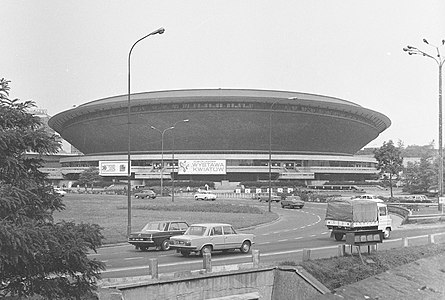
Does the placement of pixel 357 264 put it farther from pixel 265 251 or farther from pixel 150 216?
pixel 150 216

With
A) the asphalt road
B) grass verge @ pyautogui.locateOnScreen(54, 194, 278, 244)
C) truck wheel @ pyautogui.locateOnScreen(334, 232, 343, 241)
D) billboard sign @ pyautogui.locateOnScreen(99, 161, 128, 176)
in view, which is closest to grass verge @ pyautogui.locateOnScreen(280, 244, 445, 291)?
the asphalt road

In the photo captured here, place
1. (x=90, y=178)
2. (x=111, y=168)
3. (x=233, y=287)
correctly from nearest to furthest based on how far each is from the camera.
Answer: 1. (x=233, y=287)
2. (x=111, y=168)
3. (x=90, y=178)

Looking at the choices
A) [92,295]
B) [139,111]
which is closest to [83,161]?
[139,111]

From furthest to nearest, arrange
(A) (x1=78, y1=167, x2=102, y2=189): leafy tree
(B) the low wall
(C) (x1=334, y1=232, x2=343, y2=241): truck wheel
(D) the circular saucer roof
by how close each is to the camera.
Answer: (D) the circular saucer roof → (A) (x1=78, y1=167, x2=102, y2=189): leafy tree → (C) (x1=334, y1=232, x2=343, y2=241): truck wheel → (B) the low wall

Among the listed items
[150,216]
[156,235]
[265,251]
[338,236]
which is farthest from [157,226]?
[150,216]

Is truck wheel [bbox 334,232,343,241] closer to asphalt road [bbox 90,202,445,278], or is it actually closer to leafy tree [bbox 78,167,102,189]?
asphalt road [bbox 90,202,445,278]

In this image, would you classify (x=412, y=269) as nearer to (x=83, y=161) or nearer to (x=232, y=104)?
(x=232, y=104)

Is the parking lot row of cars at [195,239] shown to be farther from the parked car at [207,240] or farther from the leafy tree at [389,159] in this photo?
the leafy tree at [389,159]
